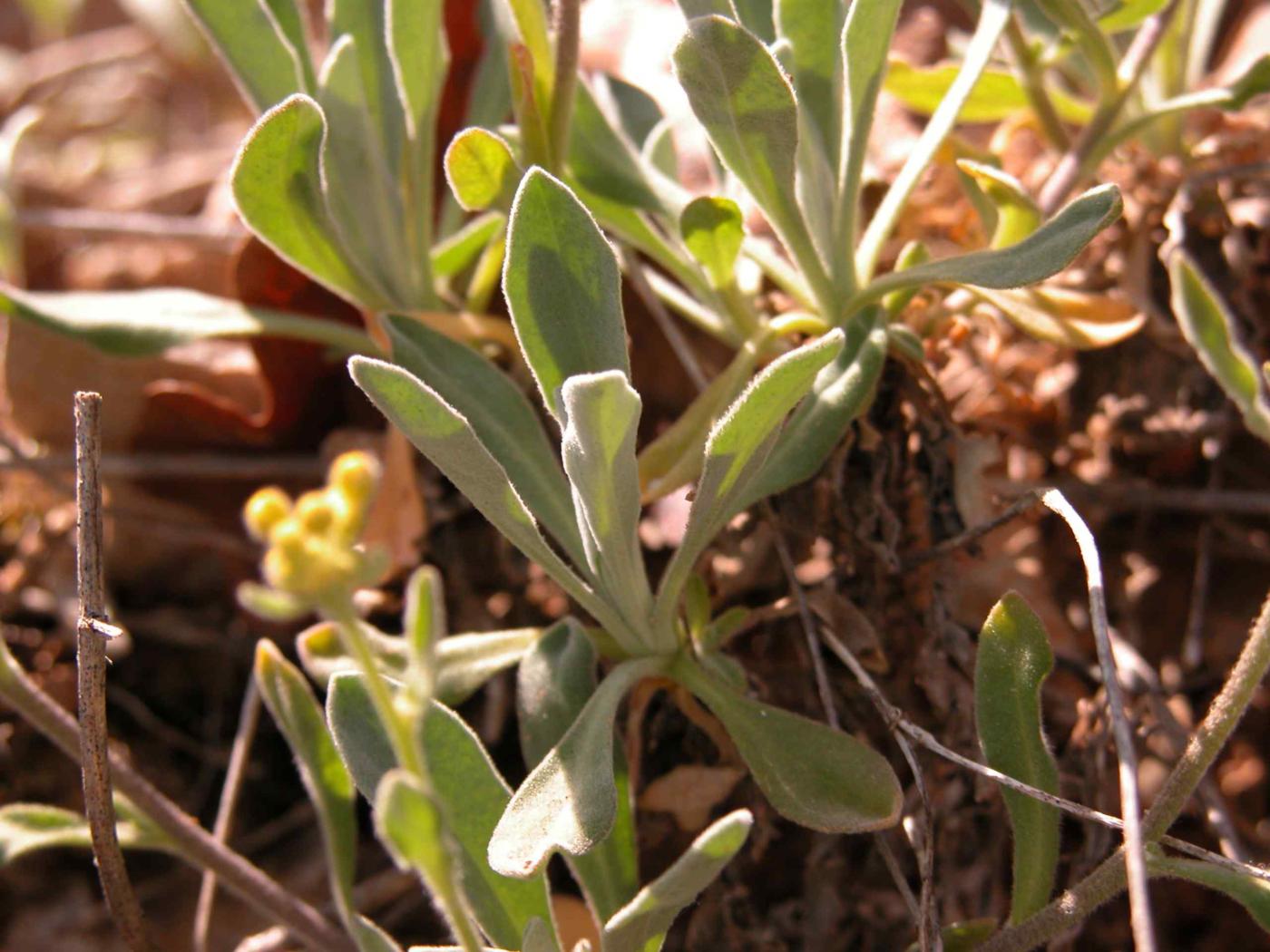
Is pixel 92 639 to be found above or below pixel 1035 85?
below

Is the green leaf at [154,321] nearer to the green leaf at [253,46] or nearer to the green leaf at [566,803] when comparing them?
the green leaf at [253,46]

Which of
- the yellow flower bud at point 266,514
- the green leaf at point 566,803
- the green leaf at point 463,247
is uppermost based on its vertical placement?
the yellow flower bud at point 266,514

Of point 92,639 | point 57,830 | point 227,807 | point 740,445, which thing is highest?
point 740,445

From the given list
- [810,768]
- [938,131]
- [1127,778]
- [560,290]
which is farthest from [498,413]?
[1127,778]

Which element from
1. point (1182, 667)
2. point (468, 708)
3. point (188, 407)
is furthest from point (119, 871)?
point (1182, 667)

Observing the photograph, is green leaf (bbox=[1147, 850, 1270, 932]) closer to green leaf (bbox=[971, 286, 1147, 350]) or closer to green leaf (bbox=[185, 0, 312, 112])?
green leaf (bbox=[971, 286, 1147, 350])

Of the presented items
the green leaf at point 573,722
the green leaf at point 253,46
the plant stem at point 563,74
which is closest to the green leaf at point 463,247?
the plant stem at point 563,74

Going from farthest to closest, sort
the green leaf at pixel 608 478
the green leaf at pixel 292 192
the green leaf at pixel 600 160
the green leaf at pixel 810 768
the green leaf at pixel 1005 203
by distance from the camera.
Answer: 1. the green leaf at pixel 600 160
2. the green leaf at pixel 1005 203
3. the green leaf at pixel 292 192
4. the green leaf at pixel 810 768
5. the green leaf at pixel 608 478

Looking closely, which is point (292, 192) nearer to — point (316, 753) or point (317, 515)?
point (316, 753)
